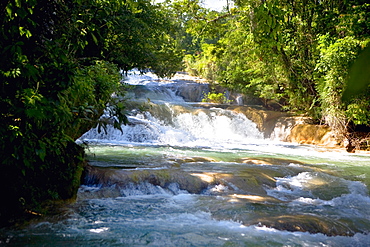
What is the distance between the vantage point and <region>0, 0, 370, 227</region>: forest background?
8.48 ft

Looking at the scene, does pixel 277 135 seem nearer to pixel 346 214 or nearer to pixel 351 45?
pixel 351 45

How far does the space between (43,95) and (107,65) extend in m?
3.09

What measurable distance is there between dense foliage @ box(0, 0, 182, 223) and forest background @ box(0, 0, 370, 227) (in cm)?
1

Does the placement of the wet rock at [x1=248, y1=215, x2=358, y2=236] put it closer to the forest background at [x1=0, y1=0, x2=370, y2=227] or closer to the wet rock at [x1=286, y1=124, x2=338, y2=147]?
the forest background at [x1=0, y1=0, x2=370, y2=227]

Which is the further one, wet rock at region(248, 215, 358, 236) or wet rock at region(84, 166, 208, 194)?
wet rock at region(84, 166, 208, 194)

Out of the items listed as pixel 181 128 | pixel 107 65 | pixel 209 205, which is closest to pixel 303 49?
pixel 181 128

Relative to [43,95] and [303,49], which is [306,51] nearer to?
[303,49]

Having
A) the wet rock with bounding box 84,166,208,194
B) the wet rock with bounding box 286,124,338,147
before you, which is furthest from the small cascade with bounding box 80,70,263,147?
the wet rock with bounding box 84,166,208,194

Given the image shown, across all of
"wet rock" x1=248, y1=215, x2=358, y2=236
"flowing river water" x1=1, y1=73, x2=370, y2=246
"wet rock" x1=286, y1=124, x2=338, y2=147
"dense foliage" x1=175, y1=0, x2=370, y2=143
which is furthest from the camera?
"wet rock" x1=286, y1=124, x2=338, y2=147

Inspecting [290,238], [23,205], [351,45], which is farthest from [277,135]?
[23,205]

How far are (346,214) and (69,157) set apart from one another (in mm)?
3853

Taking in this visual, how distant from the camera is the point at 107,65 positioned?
19.2ft

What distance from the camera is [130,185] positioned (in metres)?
5.73

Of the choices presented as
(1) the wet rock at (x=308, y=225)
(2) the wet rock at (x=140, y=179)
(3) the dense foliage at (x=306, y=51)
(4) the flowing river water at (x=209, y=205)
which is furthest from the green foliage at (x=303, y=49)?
(1) the wet rock at (x=308, y=225)
